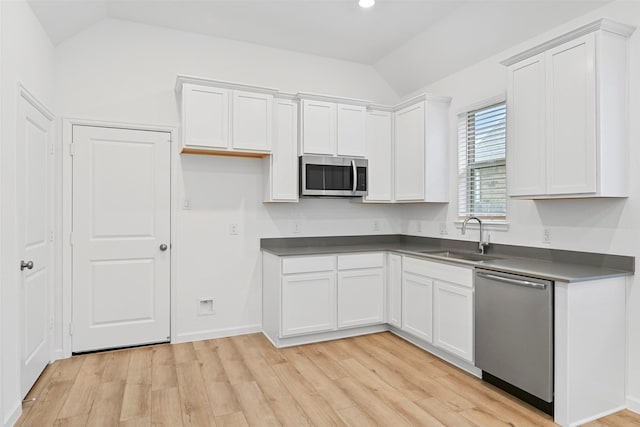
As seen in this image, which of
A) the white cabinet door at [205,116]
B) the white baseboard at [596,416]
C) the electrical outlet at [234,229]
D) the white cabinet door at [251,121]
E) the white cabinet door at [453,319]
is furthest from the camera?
the electrical outlet at [234,229]

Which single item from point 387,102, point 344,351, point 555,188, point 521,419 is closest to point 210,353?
point 344,351

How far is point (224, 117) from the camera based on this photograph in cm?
358

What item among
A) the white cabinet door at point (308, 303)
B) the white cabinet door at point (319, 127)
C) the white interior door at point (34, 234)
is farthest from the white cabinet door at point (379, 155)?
the white interior door at point (34, 234)

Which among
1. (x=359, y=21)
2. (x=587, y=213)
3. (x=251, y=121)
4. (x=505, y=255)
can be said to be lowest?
(x=505, y=255)

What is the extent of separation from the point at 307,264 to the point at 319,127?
140cm

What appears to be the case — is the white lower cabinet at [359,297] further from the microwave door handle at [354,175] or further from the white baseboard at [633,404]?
the white baseboard at [633,404]

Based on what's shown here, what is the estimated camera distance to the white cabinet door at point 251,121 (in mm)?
3619

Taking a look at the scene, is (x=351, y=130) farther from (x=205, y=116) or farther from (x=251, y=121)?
(x=205, y=116)

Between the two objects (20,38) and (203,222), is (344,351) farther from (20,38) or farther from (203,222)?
(20,38)

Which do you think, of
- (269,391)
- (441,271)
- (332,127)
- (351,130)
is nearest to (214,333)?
(269,391)

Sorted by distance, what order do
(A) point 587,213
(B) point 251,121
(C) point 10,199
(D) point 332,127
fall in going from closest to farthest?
(C) point 10,199 → (A) point 587,213 → (B) point 251,121 → (D) point 332,127

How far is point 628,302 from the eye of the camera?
2.55 m

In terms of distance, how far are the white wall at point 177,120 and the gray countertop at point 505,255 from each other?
0.58ft

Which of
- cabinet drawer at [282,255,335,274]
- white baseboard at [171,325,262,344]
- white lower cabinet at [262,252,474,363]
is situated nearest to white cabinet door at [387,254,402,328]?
white lower cabinet at [262,252,474,363]
